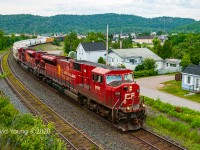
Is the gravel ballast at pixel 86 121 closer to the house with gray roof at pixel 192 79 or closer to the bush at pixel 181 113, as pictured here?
the bush at pixel 181 113

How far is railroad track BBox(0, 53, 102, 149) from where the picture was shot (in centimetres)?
1528

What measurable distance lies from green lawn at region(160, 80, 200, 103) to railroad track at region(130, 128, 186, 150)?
500 inches

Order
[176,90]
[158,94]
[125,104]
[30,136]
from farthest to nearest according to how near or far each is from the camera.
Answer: [176,90], [158,94], [125,104], [30,136]

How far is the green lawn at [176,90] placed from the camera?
29.1m

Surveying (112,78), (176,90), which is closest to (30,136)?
(112,78)

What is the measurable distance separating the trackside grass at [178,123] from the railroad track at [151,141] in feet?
2.89

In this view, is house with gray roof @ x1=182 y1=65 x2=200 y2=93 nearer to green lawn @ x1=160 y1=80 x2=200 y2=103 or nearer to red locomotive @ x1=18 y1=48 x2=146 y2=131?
green lawn @ x1=160 y1=80 x2=200 y2=103

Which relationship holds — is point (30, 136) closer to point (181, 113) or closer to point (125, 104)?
point (125, 104)

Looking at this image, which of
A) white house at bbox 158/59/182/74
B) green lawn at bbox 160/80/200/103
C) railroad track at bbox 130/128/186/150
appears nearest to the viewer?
railroad track at bbox 130/128/186/150

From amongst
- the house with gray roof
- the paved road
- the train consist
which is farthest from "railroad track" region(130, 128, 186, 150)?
the house with gray roof

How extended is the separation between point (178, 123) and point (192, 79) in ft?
53.7

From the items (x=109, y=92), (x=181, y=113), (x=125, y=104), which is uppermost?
(x=109, y=92)

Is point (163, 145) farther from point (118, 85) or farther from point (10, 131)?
point (10, 131)

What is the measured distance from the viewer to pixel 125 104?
1723 cm
